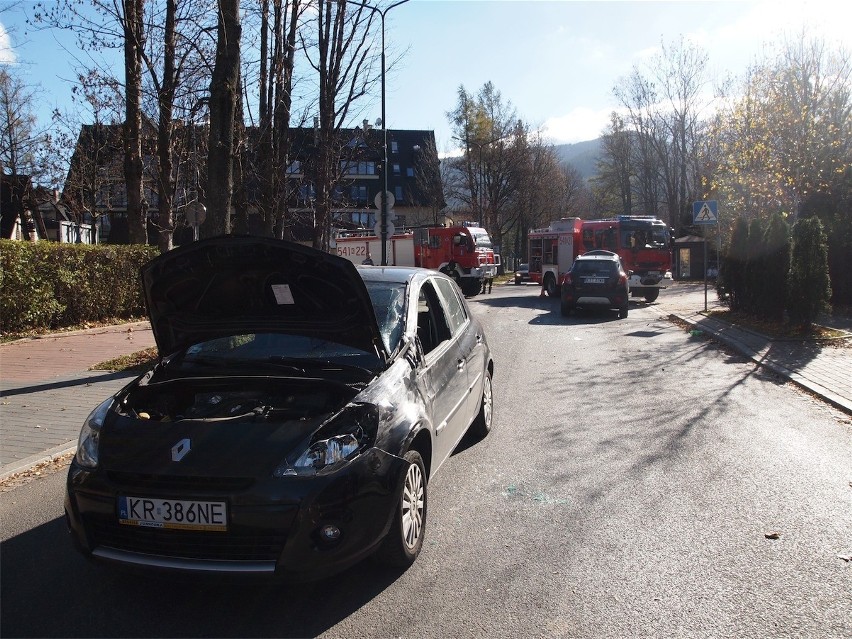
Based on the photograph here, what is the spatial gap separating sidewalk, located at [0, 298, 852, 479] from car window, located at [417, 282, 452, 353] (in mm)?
3461

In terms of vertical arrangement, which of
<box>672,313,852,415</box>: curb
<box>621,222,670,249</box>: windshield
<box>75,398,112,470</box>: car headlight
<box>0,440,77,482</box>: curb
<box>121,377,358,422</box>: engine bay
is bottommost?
<box>672,313,852,415</box>: curb

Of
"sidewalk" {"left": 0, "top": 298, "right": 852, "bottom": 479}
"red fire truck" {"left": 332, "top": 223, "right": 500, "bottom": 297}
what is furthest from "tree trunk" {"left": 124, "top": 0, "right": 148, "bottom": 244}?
"red fire truck" {"left": 332, "top": 223, "right": 500, "bottom": 297}

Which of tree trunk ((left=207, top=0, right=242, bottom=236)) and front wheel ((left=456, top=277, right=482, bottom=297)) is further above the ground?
tree trunk ((left=207, top=0, right=242, bottom=236))

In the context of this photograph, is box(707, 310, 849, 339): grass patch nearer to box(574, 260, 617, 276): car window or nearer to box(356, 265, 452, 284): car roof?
box(574, 260, 617, 276): car window

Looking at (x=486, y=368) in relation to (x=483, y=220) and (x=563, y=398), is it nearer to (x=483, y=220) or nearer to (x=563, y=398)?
(x=563, y=398)

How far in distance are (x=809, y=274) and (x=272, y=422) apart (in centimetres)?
1213

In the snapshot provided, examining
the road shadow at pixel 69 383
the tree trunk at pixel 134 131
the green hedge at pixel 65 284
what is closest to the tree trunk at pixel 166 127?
the tree trunk at pixel 134 131

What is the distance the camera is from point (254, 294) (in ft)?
14.7

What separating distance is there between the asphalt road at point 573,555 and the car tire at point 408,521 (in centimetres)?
11

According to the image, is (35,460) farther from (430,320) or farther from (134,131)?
(134,131)

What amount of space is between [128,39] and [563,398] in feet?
36.7

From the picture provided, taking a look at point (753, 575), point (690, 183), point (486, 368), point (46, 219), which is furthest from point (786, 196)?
point (46, 219)

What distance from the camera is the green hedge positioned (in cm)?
1374

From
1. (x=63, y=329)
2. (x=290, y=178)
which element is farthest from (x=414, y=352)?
(x=290, y=178)
